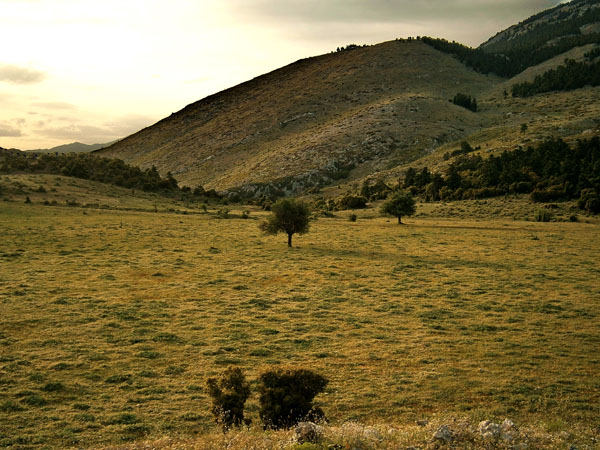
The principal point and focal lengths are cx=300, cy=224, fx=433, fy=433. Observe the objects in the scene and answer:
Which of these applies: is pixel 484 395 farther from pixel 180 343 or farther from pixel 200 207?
pixel 200 207

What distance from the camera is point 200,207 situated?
8662 centimetres

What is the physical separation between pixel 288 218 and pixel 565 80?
165m

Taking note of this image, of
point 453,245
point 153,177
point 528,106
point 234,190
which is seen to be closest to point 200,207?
point 153,177

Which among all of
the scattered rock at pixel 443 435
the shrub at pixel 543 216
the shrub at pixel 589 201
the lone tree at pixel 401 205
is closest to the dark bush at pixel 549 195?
the shrub at pixel 589 201

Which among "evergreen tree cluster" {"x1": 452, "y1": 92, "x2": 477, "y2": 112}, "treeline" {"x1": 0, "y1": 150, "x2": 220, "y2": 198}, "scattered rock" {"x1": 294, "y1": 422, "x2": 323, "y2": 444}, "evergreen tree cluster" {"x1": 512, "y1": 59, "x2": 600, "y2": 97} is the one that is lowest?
"scattered rock" {"x1": 294, "y1": 422, "x2": 323, "y2": 444}

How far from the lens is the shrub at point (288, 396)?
11609 mm

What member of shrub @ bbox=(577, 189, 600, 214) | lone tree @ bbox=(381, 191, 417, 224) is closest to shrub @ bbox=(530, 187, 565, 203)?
shrub @ bbox=(577, 189, 600, 214)

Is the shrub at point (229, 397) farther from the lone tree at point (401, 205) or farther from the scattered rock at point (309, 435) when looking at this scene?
the lone tree at point (401, 205)

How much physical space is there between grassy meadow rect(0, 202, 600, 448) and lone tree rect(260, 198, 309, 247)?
11.6 ft

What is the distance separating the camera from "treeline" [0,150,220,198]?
95.5 meters

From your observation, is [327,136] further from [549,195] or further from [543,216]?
[543,216]

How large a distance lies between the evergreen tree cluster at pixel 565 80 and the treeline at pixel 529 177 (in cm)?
8822

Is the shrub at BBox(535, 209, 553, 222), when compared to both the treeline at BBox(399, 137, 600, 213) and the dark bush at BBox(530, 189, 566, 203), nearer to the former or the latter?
the treeline at BBox(399, 137, 600, 213)

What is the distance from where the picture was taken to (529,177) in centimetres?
8425
